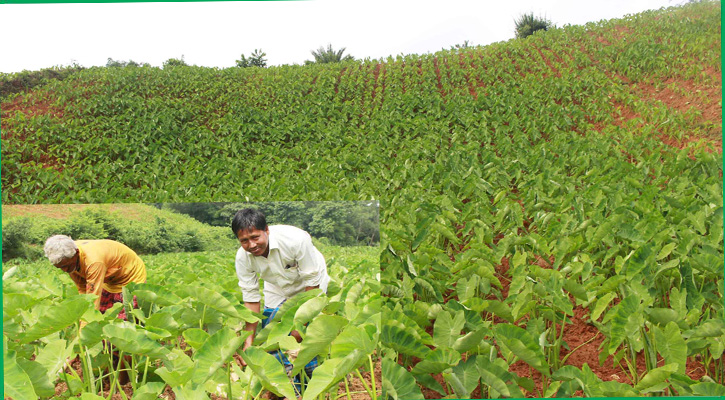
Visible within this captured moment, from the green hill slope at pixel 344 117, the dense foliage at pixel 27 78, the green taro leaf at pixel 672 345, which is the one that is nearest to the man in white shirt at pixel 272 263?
the green taro leaf at pixel 672 345

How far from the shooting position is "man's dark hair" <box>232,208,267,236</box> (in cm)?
159

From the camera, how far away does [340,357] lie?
1390mm

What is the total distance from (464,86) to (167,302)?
11477 mm

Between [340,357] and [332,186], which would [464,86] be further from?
[340,357]

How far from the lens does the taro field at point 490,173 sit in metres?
2.17

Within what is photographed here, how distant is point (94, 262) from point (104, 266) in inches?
1.7

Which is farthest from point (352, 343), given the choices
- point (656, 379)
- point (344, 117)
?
point (344, 117)

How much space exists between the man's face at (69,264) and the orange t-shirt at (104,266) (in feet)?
0.06

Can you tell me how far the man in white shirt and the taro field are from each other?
11.6 inches

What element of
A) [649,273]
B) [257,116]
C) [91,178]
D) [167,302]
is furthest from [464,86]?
[167,302]

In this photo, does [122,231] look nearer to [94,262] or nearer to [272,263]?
[94,262]

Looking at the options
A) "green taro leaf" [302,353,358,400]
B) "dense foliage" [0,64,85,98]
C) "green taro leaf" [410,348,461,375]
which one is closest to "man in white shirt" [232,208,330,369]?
"green taro leaf" [302,353,358,400]

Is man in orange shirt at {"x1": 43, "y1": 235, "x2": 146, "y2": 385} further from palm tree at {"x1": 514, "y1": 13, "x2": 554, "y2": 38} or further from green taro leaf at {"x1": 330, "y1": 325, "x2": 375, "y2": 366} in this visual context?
palm tree at {"x1": 514, "y1": 13, "x2": 554, "y2": 38}

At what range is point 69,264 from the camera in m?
1.68
